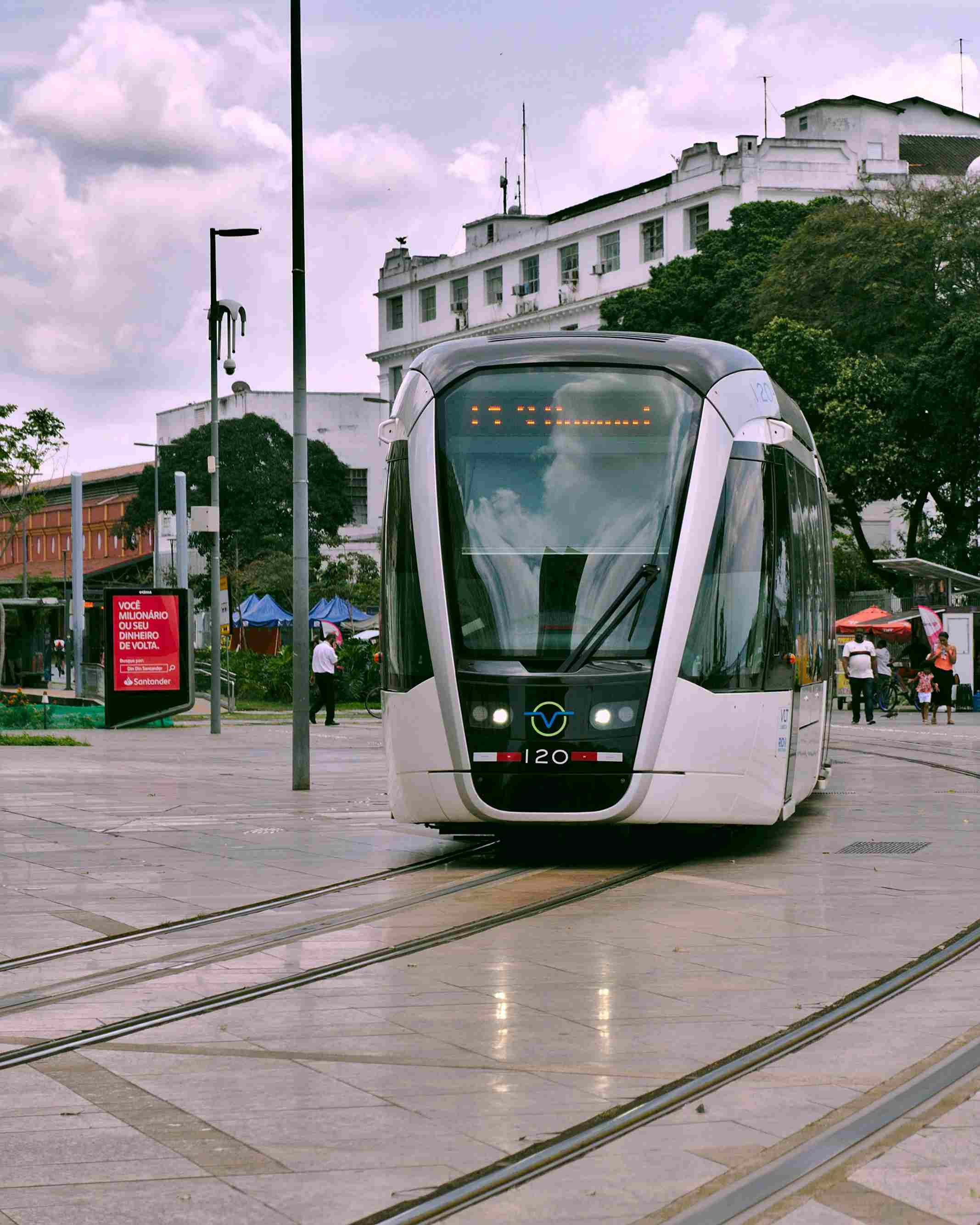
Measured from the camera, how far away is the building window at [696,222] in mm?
75938

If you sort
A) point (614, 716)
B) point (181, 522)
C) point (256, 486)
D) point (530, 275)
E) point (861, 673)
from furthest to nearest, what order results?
point (530, 275)
point (256, 486)
point (181, 522)
point (861, 673)
point (614, 716)

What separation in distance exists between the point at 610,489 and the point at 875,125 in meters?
70.7

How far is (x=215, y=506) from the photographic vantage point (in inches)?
1159

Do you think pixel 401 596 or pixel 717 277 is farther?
pixel 717 277

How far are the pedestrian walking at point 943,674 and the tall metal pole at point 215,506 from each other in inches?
506

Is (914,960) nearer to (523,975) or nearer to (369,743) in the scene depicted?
(523,975)

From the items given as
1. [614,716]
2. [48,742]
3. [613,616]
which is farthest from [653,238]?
[614,716]

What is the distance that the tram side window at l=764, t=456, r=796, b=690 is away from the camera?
12.4 meters

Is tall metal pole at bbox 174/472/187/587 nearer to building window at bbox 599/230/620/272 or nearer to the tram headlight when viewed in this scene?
the tram headlight

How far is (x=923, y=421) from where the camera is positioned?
49469 mm

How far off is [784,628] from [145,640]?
20177 millimetres

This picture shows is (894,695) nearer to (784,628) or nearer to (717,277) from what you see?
(717,277)

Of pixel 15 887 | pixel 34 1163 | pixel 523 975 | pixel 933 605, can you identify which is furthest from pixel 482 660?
pixel 933 605

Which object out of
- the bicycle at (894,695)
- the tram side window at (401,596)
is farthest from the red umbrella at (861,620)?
the tram side window at (401,596)
